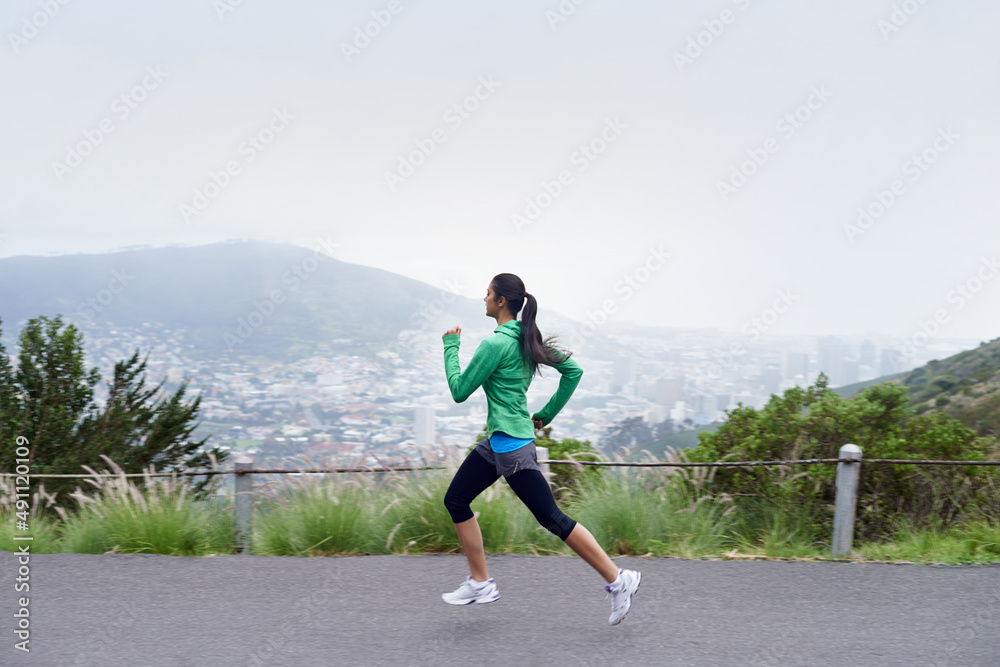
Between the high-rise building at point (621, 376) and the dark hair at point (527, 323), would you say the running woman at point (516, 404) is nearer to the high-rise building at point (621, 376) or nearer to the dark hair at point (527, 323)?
the dark hair at point (527, 323)

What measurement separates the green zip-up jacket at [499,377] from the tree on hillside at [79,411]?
77.0ft

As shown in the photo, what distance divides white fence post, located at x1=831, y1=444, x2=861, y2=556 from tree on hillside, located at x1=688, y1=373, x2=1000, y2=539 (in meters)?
0.66

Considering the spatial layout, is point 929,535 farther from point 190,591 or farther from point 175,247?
point 175,247

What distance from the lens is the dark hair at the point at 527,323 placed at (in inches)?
144

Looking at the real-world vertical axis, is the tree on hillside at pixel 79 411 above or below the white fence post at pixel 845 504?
below

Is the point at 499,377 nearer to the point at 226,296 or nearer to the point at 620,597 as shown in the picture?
the point at 620,597

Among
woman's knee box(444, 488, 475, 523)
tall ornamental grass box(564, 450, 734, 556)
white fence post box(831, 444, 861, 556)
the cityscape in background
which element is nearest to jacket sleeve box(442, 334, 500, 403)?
Answer: woman's knee box(444, 488, 475, 523)

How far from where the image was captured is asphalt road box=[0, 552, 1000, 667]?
3289mm

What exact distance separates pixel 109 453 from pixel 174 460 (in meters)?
3.31

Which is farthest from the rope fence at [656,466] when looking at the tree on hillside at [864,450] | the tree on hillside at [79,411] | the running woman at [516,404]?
the tree on hillside at [79,411]

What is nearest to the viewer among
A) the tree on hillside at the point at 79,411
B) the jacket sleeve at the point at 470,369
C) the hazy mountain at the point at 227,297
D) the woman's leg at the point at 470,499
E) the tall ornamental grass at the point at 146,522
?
the jacket sleeve at the point at 470,369

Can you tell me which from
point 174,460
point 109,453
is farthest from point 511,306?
point 174,460

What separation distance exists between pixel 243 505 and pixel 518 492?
2591 mm

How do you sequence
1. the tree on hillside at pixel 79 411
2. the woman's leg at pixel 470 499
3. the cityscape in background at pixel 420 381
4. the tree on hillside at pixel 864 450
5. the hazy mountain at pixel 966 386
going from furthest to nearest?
the cityscape in background at pixel 420 381, the tree on hillside at pixel 79 411, the hazy mountain at pixel 966 386, the tree on hillside at pixel 864 450, the woman's leg at pixel 470 499
